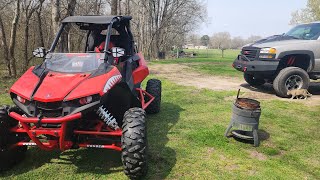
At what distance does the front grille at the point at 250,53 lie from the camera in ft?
29.8

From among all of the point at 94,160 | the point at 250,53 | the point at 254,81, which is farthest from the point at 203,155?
the point at 254,81

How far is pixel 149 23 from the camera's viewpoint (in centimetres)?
3772

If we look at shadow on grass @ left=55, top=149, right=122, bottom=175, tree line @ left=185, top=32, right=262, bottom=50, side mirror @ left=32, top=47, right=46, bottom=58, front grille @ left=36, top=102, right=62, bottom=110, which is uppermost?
tree line @ left=185, top=32, right=262, bottom=50

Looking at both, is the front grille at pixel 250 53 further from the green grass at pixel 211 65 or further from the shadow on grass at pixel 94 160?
the shadow on grass at pixel 94 160

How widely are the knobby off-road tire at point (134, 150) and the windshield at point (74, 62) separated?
118 cm

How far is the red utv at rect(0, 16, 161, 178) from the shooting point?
356 centimetres

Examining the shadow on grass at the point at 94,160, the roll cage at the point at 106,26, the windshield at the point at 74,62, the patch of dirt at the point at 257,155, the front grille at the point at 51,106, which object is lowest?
the patch of dirt at the point at 257,155

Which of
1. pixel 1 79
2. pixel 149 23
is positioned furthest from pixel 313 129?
pixel 149 23

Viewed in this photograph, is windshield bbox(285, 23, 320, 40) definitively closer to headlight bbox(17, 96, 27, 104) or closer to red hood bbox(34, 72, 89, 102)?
red hood bbox(34, 72, 89, 102)

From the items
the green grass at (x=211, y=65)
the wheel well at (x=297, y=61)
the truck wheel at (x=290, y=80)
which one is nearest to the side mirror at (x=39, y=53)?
the truck wheel at (x=290, y=80)

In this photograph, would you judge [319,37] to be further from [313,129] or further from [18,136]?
[18,136]

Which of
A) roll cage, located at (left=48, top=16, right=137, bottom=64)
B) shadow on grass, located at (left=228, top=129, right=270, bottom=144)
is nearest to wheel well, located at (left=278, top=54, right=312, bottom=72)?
shadow on grass, located at (left=228, top=129, right=270, bottom=144)

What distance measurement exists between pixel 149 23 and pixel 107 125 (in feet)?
114

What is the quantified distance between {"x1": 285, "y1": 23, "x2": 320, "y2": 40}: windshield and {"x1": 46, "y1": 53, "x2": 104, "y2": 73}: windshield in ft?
24.1
